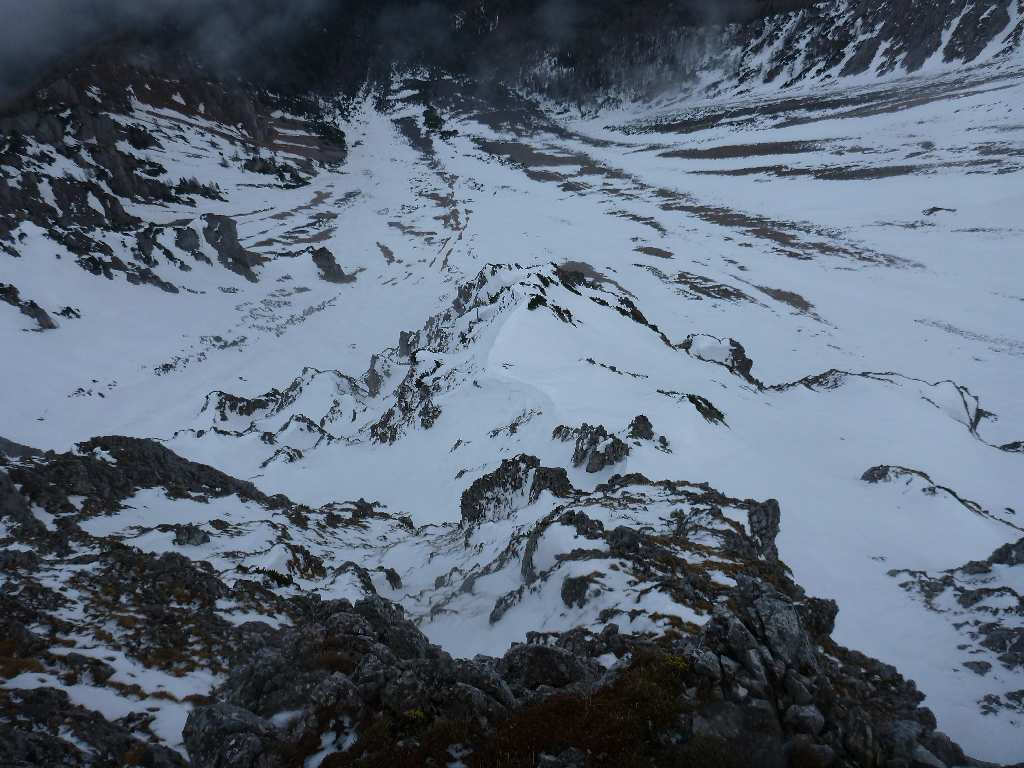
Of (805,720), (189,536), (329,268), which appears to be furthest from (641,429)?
(329,268)

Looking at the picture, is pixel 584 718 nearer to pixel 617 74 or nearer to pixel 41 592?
pixel 41 592

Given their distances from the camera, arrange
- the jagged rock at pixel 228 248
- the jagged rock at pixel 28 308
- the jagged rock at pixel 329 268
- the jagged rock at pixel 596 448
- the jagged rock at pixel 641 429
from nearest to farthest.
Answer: the jagged rock at pixel 596 448, the jagged rock at pixel 641 429, the jagged rock at pixel 28 308, the jagged rock at pixel 228 248, the jagged rock at pixel 329 268

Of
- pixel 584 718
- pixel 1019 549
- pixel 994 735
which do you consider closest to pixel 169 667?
pixel 584 718

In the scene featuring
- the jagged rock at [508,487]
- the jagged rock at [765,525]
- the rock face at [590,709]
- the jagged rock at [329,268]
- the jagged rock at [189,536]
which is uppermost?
the jagged rock at [329,268]

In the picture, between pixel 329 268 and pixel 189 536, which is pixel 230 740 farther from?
pixel 329 268

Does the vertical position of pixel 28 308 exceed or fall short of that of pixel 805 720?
it exceeds it

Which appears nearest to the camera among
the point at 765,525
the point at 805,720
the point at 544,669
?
the point at 805,720

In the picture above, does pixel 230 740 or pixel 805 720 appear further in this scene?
pixel 230 740

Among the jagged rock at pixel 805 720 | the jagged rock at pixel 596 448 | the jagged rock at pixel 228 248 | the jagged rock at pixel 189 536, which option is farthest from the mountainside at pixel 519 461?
the jagged rock at pixel 189 536

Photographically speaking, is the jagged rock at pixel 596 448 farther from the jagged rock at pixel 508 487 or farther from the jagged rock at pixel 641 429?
the jagged rock at pixel 508 487
